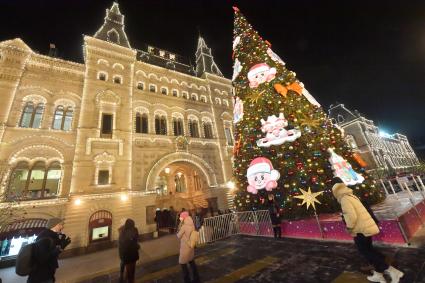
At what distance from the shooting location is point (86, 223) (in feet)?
43.5

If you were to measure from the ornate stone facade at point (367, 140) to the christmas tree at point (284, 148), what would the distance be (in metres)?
30.9

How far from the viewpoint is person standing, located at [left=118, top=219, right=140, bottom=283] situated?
5223mm

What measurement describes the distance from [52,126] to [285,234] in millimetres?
17445

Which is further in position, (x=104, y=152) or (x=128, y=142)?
(x=128, y=142)

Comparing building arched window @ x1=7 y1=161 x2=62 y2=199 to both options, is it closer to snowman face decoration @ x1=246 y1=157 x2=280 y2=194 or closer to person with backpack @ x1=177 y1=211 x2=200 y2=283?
person with backpack @ x1=177 y1=211 x2=200 y2=283

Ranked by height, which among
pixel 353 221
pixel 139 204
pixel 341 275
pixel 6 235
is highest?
pixel 139 204

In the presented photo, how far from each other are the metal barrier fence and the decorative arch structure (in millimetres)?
7826

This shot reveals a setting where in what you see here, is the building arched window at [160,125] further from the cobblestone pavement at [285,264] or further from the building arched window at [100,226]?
the cobblestone pavement at [285,264]

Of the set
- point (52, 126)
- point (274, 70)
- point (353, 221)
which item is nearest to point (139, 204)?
point (52, 126)

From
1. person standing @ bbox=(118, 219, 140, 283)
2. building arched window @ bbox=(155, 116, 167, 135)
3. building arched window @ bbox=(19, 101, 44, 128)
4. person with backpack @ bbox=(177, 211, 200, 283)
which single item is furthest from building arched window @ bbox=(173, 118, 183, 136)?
person with backpack @ bbox=(177, 211, 200, 283)

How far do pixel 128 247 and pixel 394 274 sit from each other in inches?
225

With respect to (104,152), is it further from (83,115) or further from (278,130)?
(278,130)

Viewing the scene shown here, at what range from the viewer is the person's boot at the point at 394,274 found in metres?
3.27

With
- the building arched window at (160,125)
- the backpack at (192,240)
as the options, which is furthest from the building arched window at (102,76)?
the backpack at (192,240)
